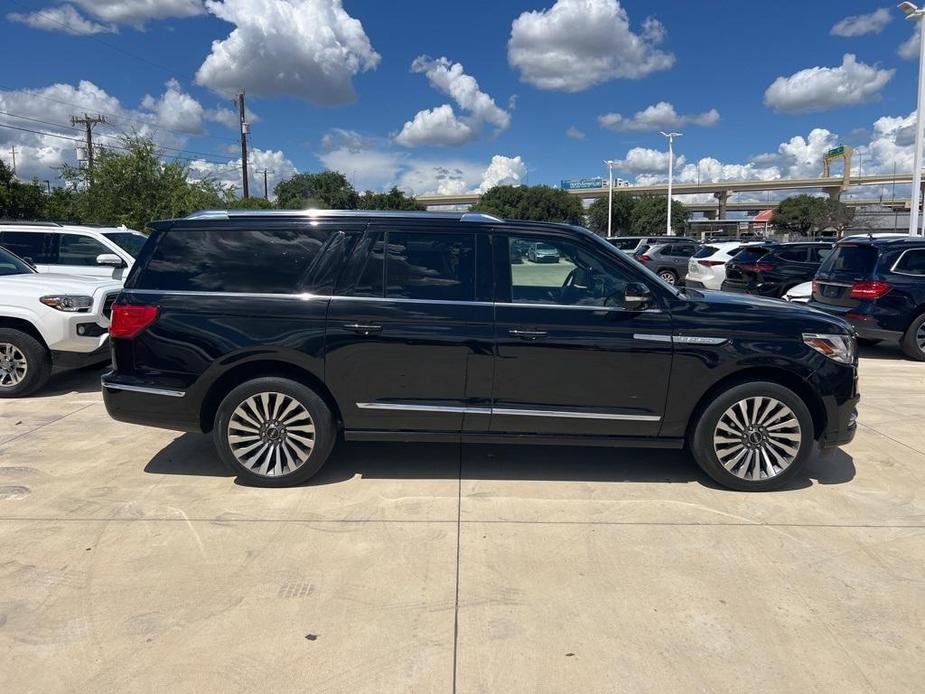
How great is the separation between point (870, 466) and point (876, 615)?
7.84 ft

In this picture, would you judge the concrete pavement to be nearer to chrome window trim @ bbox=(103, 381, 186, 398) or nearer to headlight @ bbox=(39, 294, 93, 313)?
chrome window trim @ bbox=(103, 381, 186, 398)

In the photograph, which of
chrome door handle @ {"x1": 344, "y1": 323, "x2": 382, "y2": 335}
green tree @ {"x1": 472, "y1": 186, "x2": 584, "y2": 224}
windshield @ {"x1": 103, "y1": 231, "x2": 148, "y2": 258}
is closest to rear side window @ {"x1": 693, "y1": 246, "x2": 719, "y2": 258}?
windshield @ {"x1": 103, "y1": 231, "x2": 148, "y2": 258}

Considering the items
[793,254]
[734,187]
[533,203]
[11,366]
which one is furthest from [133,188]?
[734,187]

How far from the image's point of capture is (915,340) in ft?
31.0

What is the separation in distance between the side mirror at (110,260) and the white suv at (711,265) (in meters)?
13.9

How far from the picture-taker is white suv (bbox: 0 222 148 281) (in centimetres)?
984

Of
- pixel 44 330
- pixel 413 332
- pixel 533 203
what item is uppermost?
pixel 533 203

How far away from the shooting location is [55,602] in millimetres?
3271

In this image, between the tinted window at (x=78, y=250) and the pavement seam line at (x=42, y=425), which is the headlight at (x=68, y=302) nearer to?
the pavement seam line at (x=42, y=425)

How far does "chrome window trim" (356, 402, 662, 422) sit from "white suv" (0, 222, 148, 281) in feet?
22.7

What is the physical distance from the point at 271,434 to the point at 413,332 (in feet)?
4.01

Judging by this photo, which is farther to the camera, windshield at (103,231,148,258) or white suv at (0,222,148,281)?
windshield at (103,231,148,258)

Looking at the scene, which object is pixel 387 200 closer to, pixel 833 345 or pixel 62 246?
pixel 62 246

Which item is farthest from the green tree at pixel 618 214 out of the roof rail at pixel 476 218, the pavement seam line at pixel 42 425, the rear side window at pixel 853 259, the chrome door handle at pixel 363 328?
the chrome door handle at pixel 363 328
